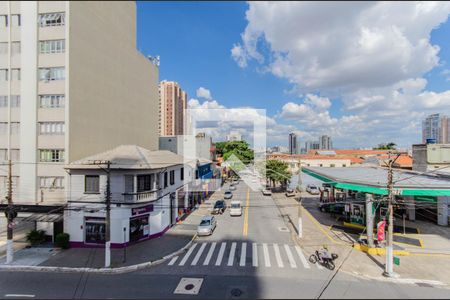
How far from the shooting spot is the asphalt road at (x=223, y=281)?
11906 millimetres

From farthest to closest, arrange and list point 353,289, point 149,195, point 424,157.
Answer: point 424,157 → point 149,195 → point 353,289

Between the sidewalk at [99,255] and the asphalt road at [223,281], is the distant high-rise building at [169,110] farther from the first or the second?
the asphalt road at [223,281]

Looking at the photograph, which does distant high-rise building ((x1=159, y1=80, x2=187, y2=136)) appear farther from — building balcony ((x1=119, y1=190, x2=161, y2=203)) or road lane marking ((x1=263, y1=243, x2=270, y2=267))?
road lane marking ((x1=263, y1=243, x2=270, y2=267))

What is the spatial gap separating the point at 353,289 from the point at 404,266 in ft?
18.5

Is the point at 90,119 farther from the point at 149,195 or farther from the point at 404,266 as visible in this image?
the point at 404,266

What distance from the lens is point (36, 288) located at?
508 inches

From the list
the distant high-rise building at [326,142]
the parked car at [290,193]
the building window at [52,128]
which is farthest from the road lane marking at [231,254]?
the distant high-rise building at [326,142]

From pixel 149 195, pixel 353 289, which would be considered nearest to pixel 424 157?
pixel 353 289

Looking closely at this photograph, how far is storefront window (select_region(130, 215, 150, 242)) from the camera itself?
1880 centimetres

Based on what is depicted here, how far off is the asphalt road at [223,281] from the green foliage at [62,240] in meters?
3.27

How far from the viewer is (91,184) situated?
18.4m

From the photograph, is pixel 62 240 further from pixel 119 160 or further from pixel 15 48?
pixel 15 48

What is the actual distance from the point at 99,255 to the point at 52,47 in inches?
643

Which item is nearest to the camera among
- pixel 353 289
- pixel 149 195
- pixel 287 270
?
pixel 353 289
